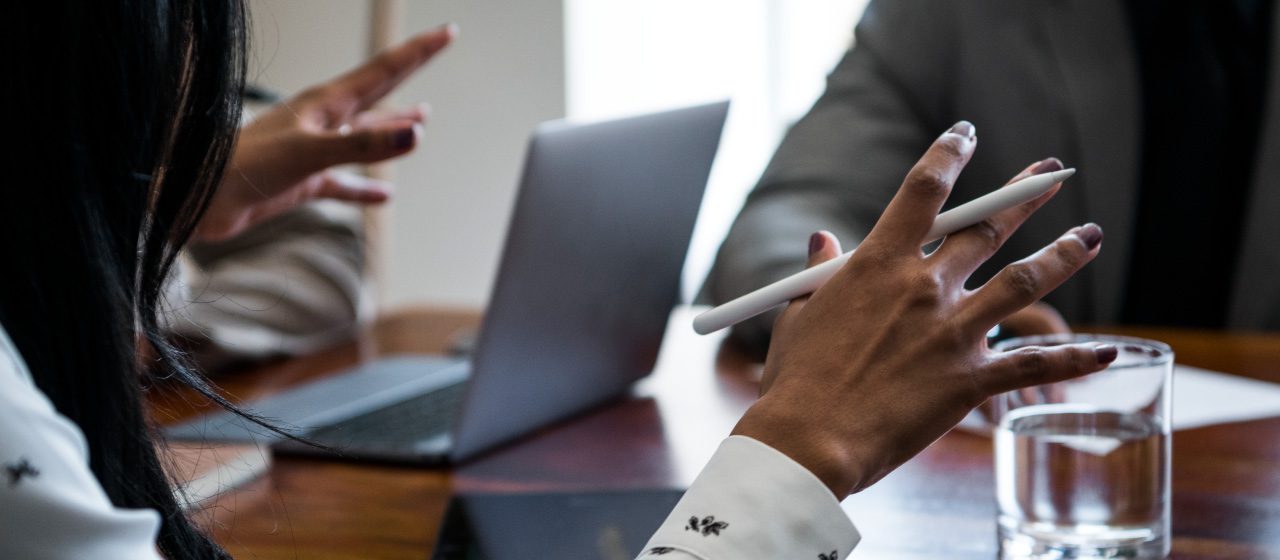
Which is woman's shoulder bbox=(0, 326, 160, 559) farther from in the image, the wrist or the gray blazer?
the gray blazer

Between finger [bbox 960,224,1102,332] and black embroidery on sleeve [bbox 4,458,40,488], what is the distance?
33 centimetres

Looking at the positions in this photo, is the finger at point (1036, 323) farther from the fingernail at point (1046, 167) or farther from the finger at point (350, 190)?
the finger at point (350, 190)

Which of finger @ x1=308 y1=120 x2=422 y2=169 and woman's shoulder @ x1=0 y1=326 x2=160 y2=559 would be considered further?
finger @ x1=308 y1=120 x2=422 y2=169

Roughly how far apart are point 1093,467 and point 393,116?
2.06ft

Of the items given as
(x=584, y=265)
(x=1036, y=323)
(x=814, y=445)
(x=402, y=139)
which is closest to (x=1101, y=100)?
(x=1036, y=323)

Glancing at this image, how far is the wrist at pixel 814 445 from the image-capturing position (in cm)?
46

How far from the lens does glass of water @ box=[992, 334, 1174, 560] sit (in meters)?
0.54

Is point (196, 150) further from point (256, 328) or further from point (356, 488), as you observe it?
point (256, 328)

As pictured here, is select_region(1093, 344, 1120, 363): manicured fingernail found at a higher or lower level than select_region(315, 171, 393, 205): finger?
higher

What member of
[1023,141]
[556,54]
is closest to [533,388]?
[1023,141]

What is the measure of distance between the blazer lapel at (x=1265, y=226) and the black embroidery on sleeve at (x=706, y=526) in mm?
1058

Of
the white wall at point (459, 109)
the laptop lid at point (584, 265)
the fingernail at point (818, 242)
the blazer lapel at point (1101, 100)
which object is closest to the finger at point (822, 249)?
the fingernail at point (818, 242)

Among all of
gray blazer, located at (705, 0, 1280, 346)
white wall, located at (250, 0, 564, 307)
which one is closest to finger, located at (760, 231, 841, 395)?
gray blazer, located at (705, 0, 1280, 346)

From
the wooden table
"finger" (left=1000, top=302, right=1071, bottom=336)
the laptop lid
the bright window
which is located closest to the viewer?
the wooden table
